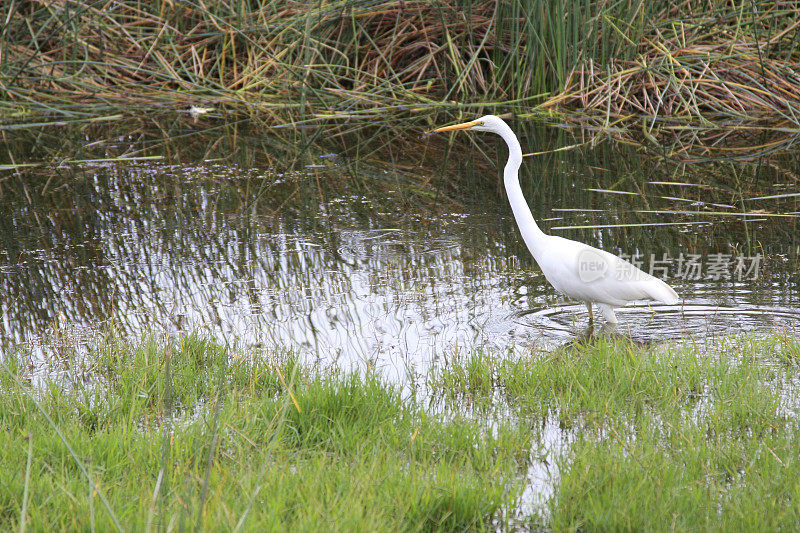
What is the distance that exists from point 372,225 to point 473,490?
10.5 ft

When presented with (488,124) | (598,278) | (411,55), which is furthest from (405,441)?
(411,55)

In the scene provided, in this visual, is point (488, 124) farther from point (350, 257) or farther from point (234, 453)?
point (234, 453)

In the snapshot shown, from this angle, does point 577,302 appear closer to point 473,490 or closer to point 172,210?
point 473,490

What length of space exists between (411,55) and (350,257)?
475cm

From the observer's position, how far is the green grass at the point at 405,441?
78.5 inches

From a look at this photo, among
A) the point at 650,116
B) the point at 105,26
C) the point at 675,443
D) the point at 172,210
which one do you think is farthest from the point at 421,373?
the point at 105,26

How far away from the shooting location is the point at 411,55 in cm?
880

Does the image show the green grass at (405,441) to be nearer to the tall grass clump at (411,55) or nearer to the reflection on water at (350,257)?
the reflection on water at (350,257)

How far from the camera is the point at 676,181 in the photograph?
229 inches

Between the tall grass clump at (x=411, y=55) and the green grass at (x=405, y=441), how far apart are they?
4635 millimetres

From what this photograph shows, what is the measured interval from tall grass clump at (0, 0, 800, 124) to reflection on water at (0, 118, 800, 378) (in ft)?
5.05

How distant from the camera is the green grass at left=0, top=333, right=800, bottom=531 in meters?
2.00

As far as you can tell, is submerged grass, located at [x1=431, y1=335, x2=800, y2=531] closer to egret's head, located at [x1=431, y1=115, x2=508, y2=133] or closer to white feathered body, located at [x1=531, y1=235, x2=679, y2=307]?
white feathered body, located at [x1=531, y1=235, x2=679, y2=307]

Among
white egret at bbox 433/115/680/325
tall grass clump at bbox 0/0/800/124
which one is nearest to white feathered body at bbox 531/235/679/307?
white egret at bbox 433/115/680/325
